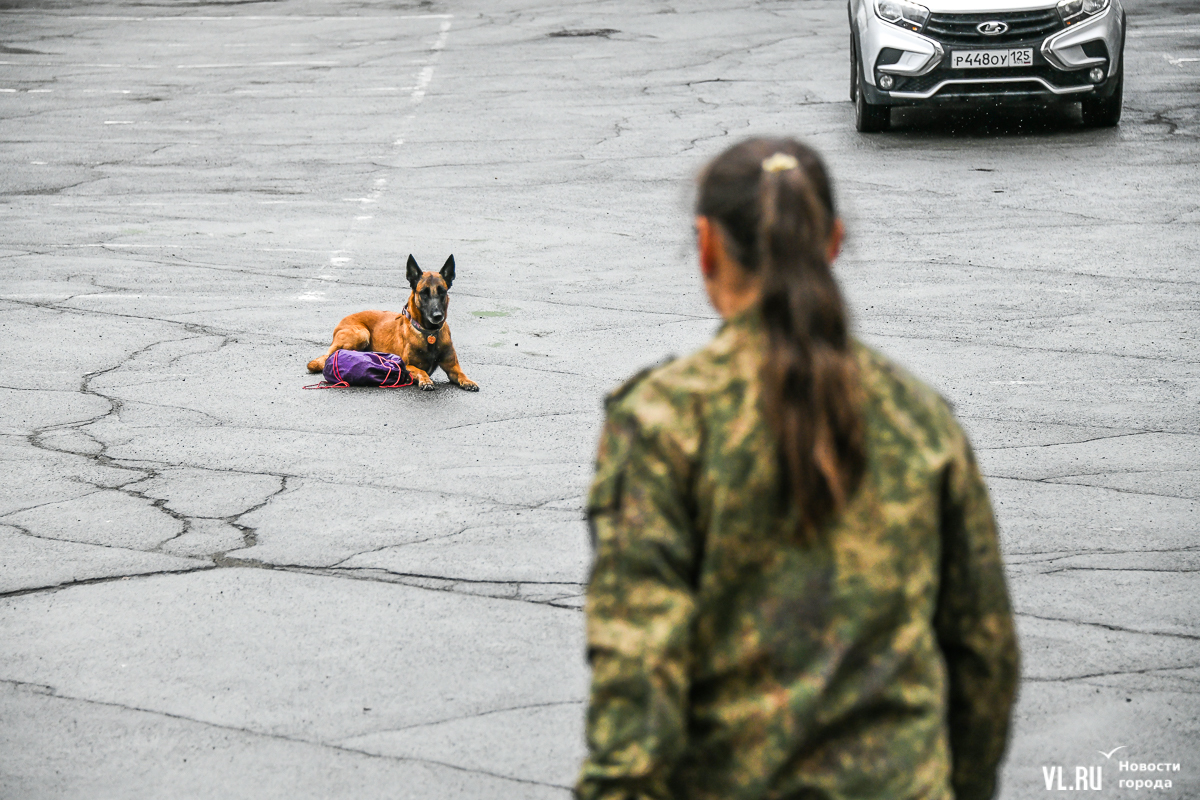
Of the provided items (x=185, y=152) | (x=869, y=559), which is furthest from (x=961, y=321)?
(x=185, y=152)

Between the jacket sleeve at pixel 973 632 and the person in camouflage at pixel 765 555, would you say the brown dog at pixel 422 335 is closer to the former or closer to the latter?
the jacket sleeve at pixel 973 632

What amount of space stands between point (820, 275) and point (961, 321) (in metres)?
7.57

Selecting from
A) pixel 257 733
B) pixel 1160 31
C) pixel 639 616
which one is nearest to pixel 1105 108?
pixel 1160 31

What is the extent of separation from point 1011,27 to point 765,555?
45.4 ft

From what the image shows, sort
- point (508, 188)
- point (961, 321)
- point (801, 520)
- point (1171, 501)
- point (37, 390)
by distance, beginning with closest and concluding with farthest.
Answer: point (801, 520)
point (1171, 501)
point (37, 390)
point (961, 321)
point (508, 188)

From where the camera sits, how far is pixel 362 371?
27.5 ft

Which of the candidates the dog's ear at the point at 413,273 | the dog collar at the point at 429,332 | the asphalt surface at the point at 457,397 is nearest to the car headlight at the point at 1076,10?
the asphalt surface at the point at 457,397

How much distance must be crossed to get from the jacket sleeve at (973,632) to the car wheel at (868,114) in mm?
13728

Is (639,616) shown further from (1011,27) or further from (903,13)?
(903,13)

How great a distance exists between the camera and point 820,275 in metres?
1.90

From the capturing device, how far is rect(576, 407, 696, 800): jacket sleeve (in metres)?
1.84

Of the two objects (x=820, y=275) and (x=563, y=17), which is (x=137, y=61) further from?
(x=820, y=275)

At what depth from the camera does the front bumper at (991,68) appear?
14484mm

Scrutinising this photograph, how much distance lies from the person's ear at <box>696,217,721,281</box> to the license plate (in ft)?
44.1
